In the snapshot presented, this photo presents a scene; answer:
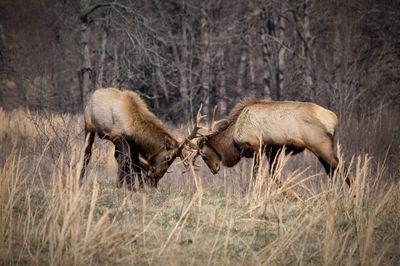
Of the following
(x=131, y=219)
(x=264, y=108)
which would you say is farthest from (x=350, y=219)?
(x=264, y=108)

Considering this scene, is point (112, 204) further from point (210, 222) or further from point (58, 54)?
point (58, 54)

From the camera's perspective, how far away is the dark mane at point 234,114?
973 centimetres

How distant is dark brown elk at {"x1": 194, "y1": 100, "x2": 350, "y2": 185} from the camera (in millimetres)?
8891

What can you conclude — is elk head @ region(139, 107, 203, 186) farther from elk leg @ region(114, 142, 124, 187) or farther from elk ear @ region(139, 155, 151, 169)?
elk leg @ region(114, 142, 124, 187)

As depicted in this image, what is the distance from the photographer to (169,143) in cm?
930

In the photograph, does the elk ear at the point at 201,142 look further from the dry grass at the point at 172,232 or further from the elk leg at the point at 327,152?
the dry grass at the point at 172,232

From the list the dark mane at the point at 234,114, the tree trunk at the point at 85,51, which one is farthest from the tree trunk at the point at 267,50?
the dark mane at the point at 234,114

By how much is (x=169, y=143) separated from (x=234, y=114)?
1.28 meters

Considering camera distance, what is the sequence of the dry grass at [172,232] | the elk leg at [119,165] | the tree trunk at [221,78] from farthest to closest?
the tree trunk at [221,78] < the elk leg at [119,165] < the dry grass at [172,232]

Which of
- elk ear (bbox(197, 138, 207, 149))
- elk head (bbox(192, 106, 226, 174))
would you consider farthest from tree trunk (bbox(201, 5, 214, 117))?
elk ear (bbox(197, 138, 207, 149))

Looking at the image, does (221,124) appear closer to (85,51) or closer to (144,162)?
(144,162)

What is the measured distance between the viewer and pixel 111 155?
12.5 meters

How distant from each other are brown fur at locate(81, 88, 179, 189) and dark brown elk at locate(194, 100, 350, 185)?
2.77 ft

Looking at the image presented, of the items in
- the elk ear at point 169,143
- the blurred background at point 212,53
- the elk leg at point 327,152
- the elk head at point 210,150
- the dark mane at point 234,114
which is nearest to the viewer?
the elk leg at point 327,152
